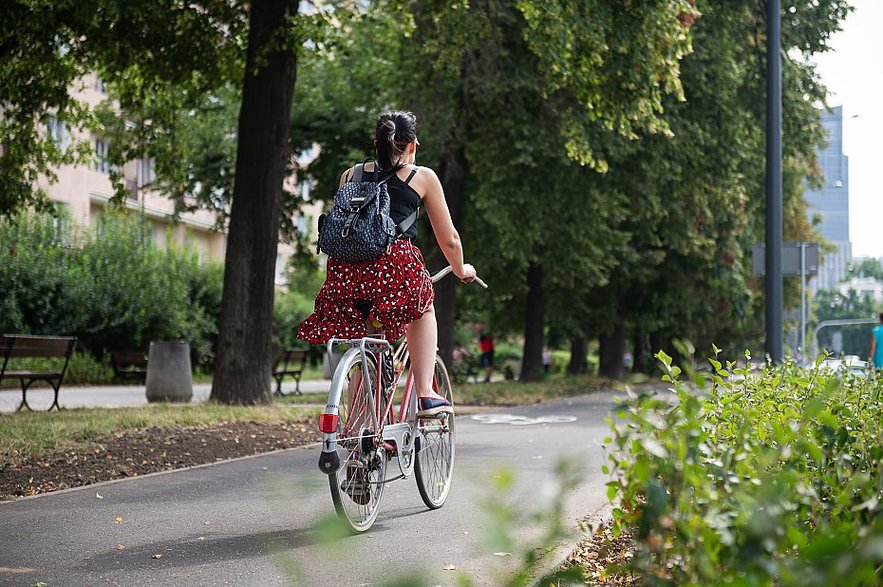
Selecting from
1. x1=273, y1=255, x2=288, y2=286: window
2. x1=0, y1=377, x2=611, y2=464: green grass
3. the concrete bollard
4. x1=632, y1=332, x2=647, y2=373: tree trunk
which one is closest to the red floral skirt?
x1=0, y1=377, x2=611, y2=464: green grass

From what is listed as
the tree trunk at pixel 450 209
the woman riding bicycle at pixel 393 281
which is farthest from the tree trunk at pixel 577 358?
the woman riding bicycle at pixel 393 281

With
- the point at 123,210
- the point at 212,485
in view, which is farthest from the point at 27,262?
the point at 212,485

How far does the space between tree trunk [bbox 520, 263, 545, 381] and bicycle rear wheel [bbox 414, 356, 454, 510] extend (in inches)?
810

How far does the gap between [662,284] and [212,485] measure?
25.0m

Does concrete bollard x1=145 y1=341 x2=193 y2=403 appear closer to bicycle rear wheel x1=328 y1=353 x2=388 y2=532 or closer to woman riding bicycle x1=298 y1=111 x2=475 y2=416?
woman riding bicycle x1=298 y1=111 x2=475 y2=416

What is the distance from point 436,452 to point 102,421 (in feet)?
14.8

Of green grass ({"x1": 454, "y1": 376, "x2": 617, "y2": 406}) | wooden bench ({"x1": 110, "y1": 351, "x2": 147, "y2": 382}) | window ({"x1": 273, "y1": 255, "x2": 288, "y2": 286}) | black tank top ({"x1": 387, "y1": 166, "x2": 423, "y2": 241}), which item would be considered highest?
window ({"x1": 273, "y1": 255, "x2": 288, "y2": 286})

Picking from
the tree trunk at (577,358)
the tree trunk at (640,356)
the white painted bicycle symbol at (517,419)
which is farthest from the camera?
the tree trunk at (640,356)

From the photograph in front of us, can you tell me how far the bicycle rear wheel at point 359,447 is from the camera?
5.57 metres

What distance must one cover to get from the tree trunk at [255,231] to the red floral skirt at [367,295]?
778 cm

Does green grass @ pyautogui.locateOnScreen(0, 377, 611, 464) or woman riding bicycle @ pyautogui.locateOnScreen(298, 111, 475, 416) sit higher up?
woman riding bicycle @ pyautogui.locateOnScreen(298, 111, 475, 416)

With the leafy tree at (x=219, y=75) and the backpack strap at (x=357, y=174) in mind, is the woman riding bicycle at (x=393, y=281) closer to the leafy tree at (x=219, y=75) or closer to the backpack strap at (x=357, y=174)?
the backpack strap at (x=357, y=174)

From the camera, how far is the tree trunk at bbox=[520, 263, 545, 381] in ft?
90.5

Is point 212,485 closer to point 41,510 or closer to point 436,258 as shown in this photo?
point 41,510
